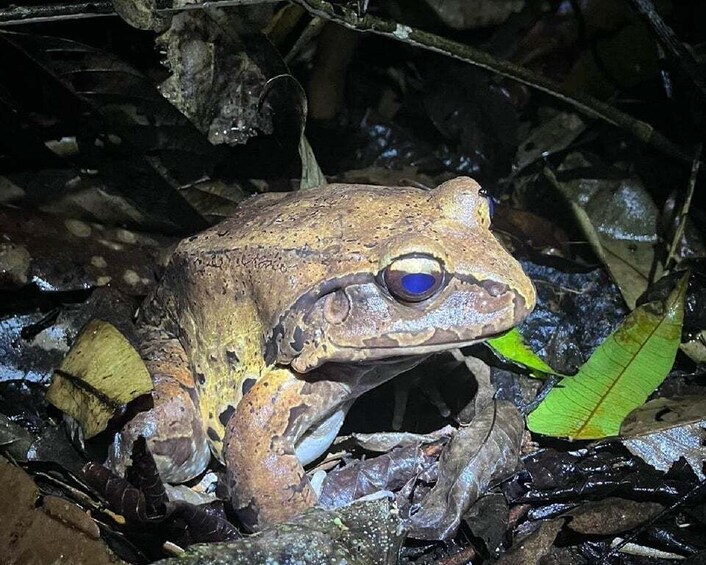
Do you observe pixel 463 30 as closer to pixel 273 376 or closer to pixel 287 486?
pixel 273 376

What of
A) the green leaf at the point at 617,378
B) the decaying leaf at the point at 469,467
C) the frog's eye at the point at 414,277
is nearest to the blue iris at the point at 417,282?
the frog's eye at the point at 414,277

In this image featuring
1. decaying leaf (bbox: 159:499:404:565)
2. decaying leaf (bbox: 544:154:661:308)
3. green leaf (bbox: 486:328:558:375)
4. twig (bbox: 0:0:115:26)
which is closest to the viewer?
decaying leaf (bbox: 159:499:404:565)

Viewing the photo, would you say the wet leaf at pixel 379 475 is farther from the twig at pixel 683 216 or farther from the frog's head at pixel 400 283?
the twig at pixel 683 216

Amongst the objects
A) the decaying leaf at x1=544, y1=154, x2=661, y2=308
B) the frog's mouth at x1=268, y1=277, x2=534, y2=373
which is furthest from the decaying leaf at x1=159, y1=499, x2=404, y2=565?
the decaying leaf at x1=544, y1=154, x2=661, y2=308

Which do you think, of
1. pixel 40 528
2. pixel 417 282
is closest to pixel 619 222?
pixel 417 282

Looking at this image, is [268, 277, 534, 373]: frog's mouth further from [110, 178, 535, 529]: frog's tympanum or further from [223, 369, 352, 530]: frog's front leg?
[223, 369, 352, 530]: frog's front leg
